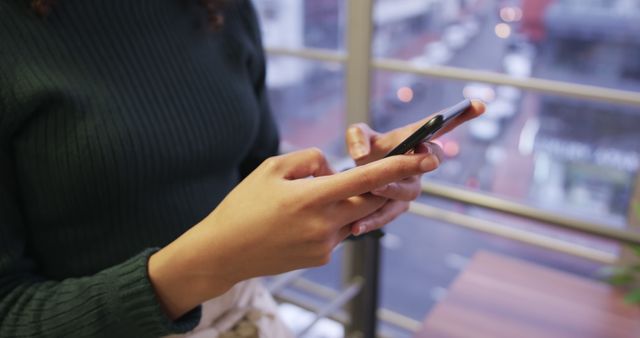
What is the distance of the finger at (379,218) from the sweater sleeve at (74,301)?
236 millimetres

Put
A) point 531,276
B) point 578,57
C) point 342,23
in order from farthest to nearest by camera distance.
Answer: point 342,23
point 578,57
point 531,276

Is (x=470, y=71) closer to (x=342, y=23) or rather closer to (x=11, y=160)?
(x=342, y=23)

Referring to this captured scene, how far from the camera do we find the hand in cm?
64

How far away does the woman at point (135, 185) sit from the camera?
0.58m

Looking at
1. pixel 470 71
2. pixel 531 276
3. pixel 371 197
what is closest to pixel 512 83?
pixel 470 71

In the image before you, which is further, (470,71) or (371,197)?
(470,71)

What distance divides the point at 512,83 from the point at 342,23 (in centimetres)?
68

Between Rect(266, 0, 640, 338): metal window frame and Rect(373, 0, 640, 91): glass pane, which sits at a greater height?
Rect(373, 0, 640, 91): glass pane

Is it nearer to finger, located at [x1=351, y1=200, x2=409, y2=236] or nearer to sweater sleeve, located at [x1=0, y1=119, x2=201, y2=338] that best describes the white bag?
sweater sleeve, located at [x1=0, y1=119, x2=201, y2=338]

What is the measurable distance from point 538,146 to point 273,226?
1577 mm

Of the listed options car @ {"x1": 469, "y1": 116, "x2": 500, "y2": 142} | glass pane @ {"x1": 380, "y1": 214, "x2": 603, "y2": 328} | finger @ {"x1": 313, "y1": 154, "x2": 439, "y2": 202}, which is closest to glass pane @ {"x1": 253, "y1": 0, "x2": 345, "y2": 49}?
car @ {"x1": 469, "y1": 116, "x2": 500, "y2": 142}

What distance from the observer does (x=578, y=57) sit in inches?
69.5

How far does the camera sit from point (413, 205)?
6.74ft

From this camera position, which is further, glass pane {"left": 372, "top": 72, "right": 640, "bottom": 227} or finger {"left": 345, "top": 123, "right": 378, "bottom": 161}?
glass pane {"left": 372, "top": 72, "right": 640, "bottom": 227}
